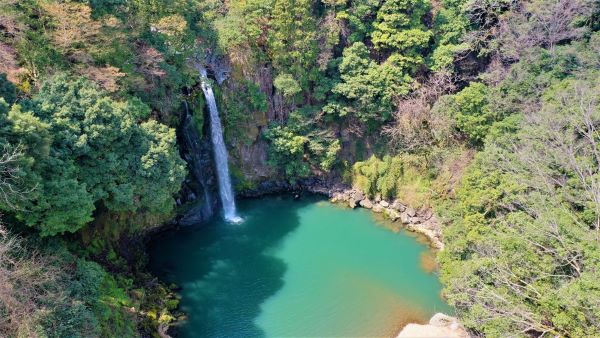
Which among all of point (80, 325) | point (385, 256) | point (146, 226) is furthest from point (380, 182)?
point (80, 325)

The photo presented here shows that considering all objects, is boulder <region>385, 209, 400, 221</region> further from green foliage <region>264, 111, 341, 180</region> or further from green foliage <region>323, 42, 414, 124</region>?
green foliage <region>323, 42, 414, 124</region>

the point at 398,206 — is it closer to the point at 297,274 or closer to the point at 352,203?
the point at 352,203

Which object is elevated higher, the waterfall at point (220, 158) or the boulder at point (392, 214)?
the waterfall at point (220, 158)

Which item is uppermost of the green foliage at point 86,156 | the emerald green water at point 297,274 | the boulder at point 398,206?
the green foliage at point 86,156

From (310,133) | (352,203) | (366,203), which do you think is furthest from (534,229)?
(310,133)

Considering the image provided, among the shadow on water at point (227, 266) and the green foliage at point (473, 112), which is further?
the green foliage at point (473, 112)

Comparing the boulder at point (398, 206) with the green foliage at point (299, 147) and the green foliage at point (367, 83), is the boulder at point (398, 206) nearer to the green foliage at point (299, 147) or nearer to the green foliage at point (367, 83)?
the green foliage at point (299, 147)

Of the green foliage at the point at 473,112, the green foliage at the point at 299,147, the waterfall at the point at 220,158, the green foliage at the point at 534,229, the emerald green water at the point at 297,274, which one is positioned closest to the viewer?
Answer: the green foliage at the point at 534,229

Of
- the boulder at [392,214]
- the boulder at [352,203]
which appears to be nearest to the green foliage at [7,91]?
the boulder at [352,203]

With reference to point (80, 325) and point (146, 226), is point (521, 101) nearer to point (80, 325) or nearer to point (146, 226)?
point (146, 226)
